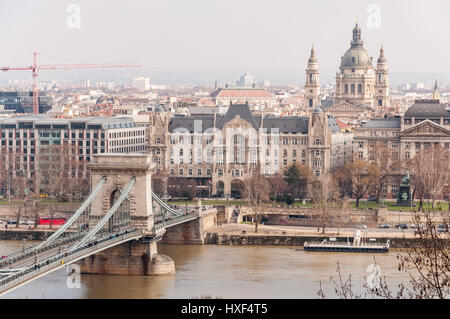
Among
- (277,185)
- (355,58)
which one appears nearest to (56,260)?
(277,185)

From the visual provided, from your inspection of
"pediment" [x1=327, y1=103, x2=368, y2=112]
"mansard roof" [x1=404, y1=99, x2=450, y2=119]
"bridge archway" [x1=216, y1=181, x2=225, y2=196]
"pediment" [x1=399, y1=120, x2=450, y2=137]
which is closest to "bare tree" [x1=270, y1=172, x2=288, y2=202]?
"bridge archway" [x1=216, y1=181, x2=225, y2=196]

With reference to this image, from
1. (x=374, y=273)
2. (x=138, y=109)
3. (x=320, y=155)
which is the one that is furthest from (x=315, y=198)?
(x=138, y=109)

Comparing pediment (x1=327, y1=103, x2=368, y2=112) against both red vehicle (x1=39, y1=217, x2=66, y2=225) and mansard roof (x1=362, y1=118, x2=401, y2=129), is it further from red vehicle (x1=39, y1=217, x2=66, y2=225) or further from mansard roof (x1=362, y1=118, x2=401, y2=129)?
red vehicle (x1=39, y1=217, x2=66, y2=225)

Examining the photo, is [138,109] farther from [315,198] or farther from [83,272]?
[83,272]

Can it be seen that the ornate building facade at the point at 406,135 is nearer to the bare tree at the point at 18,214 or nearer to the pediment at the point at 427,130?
the pediment at the point at 427,130

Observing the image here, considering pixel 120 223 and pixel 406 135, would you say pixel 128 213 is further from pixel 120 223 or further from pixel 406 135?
pixel 406 135

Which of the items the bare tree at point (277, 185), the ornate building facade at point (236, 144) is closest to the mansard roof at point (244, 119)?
the ornate building facade at point (236, 144)
